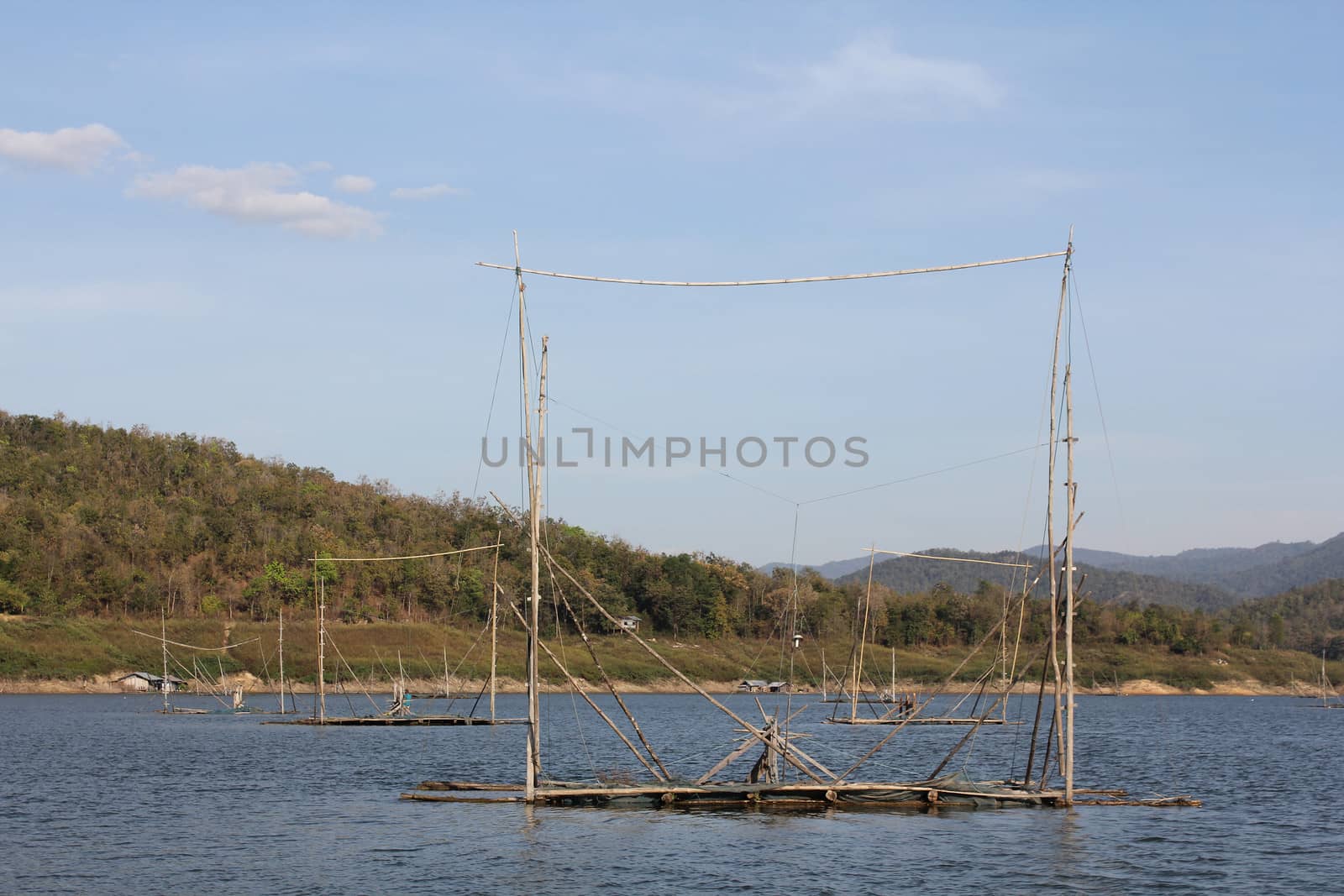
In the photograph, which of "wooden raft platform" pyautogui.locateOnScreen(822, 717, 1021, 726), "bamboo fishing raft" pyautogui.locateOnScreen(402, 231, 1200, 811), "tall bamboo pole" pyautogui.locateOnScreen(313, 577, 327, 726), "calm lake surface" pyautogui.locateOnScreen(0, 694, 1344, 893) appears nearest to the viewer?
"calm lake surface" pyautogui.locateOnScreen(0, 694, 1344, 893)

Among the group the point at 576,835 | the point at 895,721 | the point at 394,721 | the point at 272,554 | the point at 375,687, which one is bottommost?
the point at 375,687

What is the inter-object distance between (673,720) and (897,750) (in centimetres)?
3150

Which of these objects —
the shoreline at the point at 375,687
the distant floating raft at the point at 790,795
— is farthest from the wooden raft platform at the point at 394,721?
the distant floating raft at the point at 790,795

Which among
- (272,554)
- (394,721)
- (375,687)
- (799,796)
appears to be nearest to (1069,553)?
(799,796)

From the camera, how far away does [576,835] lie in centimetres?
3459

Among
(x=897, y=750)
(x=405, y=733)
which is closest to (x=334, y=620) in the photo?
(x=405, y=733)

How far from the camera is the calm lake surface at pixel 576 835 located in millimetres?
29906

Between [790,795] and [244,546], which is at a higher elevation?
[244,546]

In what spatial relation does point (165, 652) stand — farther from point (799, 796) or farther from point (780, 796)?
point (799, 796)

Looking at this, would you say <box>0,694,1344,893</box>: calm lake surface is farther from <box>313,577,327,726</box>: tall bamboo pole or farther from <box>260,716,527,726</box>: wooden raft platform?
<box>313,577,327,726</box>: tall bamboo pole

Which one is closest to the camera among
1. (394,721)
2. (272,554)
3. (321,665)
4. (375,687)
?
(394,721)

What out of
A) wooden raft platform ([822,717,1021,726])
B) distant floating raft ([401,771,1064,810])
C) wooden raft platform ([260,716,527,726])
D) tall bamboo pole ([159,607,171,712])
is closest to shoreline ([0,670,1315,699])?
tall bamboo pole ([159,607,171,712])

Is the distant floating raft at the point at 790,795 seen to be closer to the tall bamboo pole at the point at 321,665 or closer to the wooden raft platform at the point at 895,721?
the wooden raft platform at the point at 895,721

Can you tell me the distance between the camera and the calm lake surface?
2991 centimetres
